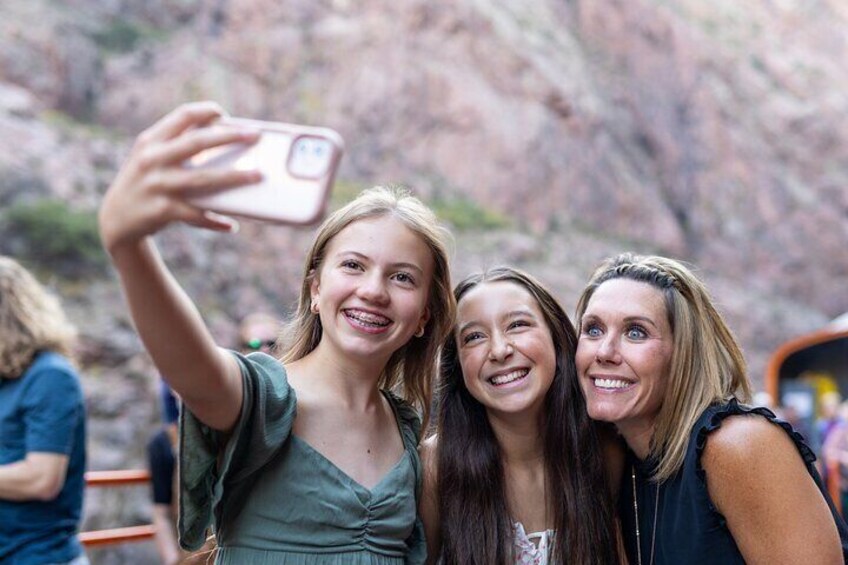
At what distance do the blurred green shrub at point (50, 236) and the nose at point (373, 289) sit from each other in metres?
14.2

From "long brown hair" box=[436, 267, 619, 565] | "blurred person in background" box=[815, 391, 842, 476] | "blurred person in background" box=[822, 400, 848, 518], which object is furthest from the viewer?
"blurred person in background" box=[815, 391, 842, 476]

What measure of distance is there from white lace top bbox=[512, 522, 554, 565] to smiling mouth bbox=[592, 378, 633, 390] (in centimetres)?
49

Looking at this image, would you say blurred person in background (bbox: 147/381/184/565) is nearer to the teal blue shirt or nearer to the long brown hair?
the teal blue shirt

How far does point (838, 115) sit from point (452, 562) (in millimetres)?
31929

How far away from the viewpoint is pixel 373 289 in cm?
205

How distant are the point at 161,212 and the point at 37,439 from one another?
1.91m

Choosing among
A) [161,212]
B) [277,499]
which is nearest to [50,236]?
[277,499]

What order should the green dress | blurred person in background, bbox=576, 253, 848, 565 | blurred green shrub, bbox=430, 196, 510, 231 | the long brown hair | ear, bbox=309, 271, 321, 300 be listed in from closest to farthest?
the green dress
blurred person in background, bbox=576, 253, 848, 565
ear, bbox=309, 271, 321, 300
the long brown hair
blurred green shrub, bbox=430, 196, 510, 231

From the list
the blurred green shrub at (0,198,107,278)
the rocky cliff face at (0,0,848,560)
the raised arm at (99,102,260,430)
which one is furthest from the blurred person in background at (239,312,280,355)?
the blurred green shrub at (0,198,107,278)

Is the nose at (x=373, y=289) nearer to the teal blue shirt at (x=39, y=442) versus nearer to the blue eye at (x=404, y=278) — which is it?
the blue eye at (x=404, y=278)

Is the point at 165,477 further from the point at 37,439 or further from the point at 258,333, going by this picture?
the point at 37,439

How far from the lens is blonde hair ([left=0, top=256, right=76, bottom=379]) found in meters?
2.91

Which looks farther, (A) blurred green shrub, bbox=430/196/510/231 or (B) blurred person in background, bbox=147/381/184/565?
(A) blurred green shrub, bbox=430/196/510/231

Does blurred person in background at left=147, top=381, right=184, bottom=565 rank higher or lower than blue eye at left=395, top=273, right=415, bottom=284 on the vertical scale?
lower
